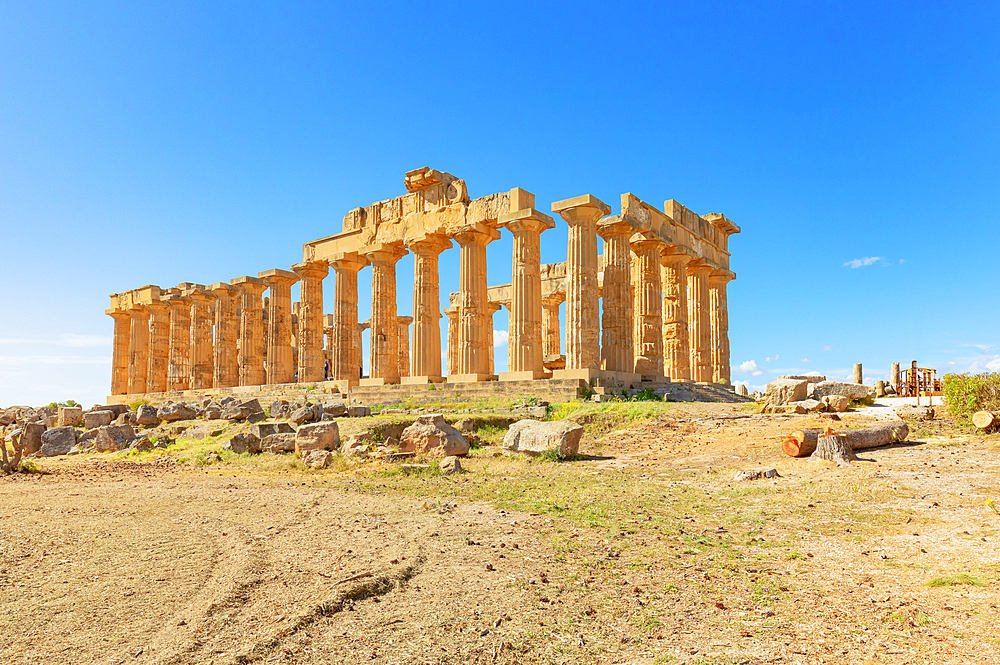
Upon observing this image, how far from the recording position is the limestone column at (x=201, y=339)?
34875 mm

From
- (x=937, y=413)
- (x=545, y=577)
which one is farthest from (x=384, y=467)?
(x=937, y=413)

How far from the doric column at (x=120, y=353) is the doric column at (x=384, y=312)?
20784 millimetres

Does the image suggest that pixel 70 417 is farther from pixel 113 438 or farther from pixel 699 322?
pixel 699 322

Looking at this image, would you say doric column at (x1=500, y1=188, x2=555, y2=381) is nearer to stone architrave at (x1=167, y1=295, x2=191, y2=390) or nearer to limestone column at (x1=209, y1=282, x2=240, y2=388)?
limestone column at (x1=209, y1=282, x2=240, y2=388)

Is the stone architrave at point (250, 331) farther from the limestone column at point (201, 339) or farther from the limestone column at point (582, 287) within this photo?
the limestone column at point (582, 287)

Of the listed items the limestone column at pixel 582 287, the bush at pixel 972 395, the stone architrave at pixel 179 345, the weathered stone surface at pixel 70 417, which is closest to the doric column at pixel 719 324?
the limestone column at pixel 582 287

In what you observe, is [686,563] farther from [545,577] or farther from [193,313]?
[193,313]

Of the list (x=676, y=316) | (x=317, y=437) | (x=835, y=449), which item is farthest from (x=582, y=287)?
(x=835, y=449)

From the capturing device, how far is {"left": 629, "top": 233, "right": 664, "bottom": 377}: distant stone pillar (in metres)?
25.4

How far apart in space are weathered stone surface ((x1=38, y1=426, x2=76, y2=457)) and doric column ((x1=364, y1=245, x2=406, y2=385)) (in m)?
10.7

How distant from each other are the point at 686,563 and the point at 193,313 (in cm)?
3436

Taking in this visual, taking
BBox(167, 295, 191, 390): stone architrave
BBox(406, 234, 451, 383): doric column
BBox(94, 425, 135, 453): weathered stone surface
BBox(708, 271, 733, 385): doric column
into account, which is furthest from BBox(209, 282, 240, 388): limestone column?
BBox(708, 271, 733, 385): doric column

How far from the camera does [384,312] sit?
1088 inches

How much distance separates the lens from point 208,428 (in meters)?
18.7
